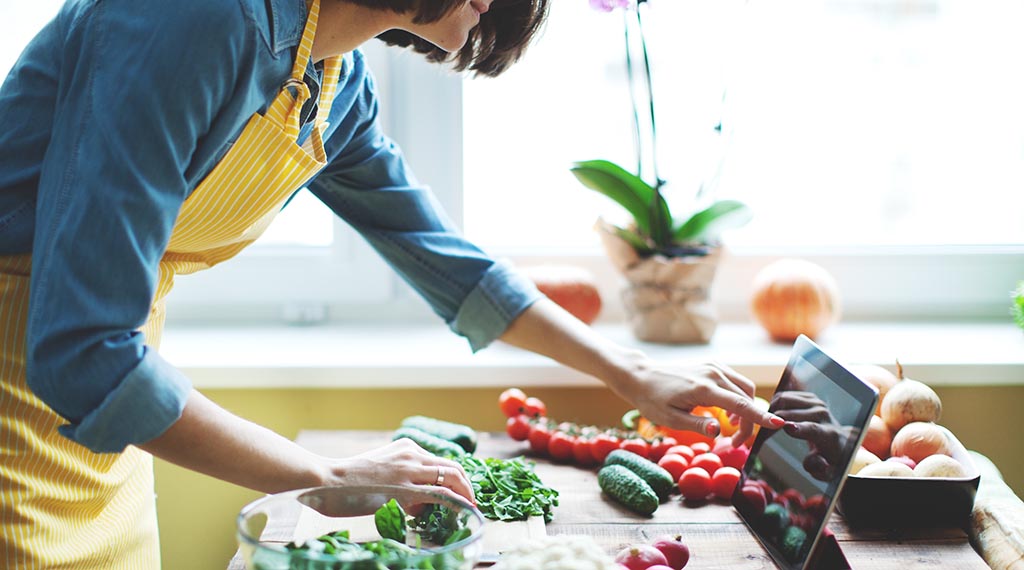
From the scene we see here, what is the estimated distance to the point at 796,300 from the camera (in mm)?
1629

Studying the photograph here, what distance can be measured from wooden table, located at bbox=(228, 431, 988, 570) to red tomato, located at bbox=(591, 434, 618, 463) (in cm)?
6

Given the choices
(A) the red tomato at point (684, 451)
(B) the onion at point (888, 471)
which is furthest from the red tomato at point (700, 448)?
(B) the onion at point (888, 471)

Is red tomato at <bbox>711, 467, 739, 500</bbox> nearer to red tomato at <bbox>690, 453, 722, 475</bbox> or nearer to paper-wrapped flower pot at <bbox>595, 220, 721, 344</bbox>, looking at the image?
red tomato at <bbox>690, 453, 722, 475</bbox>

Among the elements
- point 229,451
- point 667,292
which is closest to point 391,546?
point 229,451

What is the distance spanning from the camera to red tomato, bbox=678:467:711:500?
114 cm

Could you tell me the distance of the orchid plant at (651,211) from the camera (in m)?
1.59

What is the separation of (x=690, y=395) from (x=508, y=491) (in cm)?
24

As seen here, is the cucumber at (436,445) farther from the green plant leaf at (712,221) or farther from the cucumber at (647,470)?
the green plant leaf at (712,221)

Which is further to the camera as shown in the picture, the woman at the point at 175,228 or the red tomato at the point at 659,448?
the red tomato at the point at 659,448

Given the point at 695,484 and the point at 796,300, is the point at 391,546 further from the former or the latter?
the point at 796,300

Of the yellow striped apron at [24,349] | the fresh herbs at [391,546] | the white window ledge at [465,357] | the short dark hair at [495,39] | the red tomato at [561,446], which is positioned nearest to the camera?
the fresh herbs at [391,546]

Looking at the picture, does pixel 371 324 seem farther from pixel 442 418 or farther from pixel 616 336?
pixel 616 336

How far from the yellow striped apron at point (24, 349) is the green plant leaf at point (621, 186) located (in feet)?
2.21

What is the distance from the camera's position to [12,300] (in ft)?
2.89
